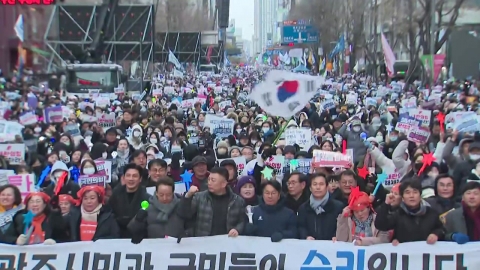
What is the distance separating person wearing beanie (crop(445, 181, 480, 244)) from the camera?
19.2 feet

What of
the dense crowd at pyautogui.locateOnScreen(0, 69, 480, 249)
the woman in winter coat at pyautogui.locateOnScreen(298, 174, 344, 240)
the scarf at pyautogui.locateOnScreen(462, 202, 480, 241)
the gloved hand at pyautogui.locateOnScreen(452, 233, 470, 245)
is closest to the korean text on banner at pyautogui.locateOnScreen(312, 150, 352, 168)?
the dense crowd at pyautogui.locateOnScreen(0, 69, 480, 249)

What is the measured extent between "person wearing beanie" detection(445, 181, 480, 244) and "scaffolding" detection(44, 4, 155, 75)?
23.6 m

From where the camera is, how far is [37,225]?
6.00 m

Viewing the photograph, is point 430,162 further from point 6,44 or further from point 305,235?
point 6,44

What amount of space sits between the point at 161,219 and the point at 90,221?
56 cm

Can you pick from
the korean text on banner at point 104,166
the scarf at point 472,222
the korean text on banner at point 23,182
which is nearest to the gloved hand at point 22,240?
the korean text on banner at point 23,182

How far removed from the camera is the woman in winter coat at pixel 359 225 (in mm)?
5863

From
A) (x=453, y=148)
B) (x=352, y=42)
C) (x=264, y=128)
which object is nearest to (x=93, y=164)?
(x=453, y=148)

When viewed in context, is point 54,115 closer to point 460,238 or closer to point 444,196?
point 444,196

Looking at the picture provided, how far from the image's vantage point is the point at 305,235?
19.8ft

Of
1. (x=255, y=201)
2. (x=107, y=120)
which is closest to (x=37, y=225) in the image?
(x=255, y=201)

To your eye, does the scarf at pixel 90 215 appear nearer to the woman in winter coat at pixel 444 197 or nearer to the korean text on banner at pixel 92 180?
the korean text on banner at pixel 92 180

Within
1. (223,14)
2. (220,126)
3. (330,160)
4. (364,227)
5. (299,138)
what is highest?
(223,14)

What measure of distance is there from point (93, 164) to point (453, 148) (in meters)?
4.34
